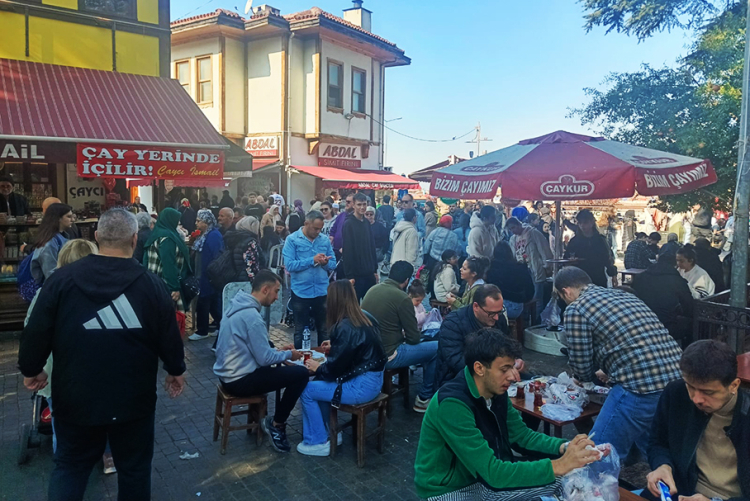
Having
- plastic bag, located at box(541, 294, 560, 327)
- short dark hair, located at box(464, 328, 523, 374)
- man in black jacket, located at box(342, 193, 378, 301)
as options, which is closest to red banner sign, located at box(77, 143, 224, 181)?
man in black jacket, located at box(342, 193, 378, 301)

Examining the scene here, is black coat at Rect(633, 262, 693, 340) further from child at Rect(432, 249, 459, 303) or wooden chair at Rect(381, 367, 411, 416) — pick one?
wooden chair at Rect(381, 367, 411, 416)

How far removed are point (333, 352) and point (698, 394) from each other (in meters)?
2.72

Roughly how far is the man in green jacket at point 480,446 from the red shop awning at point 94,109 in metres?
7.34

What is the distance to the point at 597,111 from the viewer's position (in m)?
10.1

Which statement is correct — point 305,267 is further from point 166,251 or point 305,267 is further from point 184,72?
point 184,72

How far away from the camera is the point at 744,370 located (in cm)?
404

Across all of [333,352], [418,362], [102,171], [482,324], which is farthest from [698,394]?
[102,171]

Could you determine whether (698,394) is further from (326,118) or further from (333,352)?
(326,118)

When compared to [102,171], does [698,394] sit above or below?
below

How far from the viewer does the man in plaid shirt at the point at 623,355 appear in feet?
12.3

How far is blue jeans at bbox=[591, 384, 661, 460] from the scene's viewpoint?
375 cm

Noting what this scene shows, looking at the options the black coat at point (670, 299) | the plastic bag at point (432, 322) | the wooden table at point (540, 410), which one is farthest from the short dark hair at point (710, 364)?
the plastic bag at point (432, 322)

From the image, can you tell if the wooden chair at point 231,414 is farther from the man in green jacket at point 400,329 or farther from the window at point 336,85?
the window at point 336,85

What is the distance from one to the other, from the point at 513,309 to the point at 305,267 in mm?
2850
